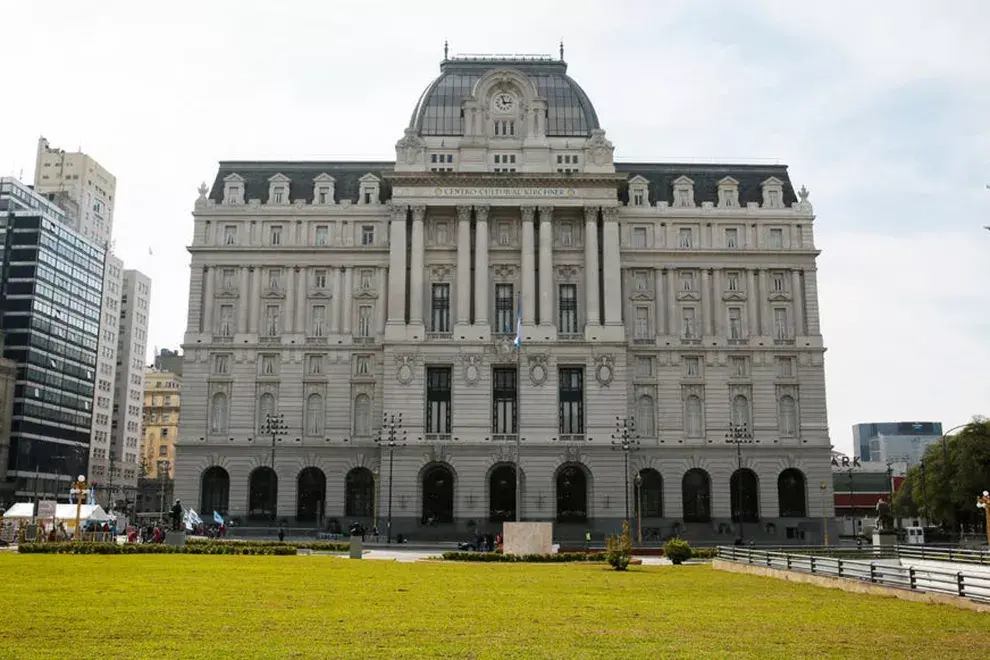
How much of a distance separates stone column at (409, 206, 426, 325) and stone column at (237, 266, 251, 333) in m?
16.3

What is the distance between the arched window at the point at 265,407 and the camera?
90188 mm

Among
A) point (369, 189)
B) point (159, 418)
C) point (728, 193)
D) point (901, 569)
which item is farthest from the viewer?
point (159, 418)

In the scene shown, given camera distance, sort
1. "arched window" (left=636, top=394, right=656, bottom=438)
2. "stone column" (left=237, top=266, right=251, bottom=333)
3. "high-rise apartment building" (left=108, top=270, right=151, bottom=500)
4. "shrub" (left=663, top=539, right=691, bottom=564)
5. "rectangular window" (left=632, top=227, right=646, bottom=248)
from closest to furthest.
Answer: "shrub" (left=663, top=539, right=691, bottom=564) → "arched window" (left=636, top=394, right=656, bottom=438) → "stone column" (left=237, top=266, right=251, bottom=333) → "rectangular window" (left=632, top=227, right=646, bottom=248) → "high-rise apartment building" (left=108, top=270, right=151, bottom=500)

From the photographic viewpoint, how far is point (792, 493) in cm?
8975

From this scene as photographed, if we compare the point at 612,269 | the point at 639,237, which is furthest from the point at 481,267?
the point at 639,237

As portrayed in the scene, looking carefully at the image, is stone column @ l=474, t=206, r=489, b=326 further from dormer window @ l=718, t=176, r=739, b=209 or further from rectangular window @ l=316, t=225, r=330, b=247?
dormer window @ l=718, t=176, r=739, b=209

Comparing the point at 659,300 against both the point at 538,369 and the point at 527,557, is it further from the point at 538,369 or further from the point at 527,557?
the point at 527,557

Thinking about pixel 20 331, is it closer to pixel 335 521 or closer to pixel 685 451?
pixel 335 521

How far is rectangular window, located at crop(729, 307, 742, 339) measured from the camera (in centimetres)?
9288

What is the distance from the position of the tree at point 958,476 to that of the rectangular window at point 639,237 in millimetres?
33052

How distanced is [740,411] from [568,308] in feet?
62.6

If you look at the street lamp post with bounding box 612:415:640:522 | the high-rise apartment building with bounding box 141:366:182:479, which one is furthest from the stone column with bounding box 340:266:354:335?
the high-rise apartment building with bounding box 141:366:182:479

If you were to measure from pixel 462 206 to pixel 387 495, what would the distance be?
91.3 feet

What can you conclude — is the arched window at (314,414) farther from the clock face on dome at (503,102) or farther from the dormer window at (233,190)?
the clock face on dome at (503,102)
